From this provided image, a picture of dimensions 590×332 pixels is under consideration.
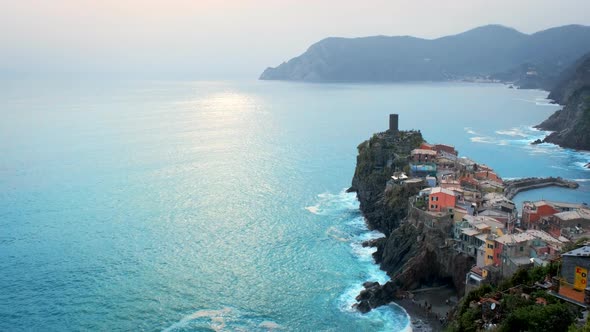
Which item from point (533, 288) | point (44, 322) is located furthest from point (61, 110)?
point (533, 288)

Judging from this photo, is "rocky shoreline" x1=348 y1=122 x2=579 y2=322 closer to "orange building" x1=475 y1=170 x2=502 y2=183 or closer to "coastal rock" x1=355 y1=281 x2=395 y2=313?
"coastal rock" x1=355 y1=281 x2=395 y2=313

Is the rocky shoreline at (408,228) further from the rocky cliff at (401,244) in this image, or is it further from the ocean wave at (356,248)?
the ocean wave at (356,248)

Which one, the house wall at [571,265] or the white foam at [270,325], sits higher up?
the house wall at [571,265]

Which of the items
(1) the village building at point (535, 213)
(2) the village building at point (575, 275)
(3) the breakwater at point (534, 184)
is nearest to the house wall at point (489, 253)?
(1) the village building at point (535, 213)

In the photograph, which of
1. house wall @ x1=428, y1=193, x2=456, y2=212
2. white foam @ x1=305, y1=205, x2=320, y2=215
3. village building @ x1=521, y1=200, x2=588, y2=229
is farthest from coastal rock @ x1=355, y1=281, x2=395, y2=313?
white foam @ x1=305, y1=205, x2=320, y2=215

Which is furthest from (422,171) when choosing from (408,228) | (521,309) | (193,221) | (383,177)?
(521,309)

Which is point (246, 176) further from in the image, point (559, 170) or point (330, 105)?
point (330, 105)
